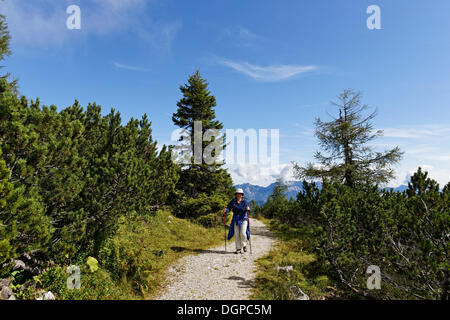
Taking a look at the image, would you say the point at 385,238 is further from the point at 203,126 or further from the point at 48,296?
the point at 203,126

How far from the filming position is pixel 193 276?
751 centimetres

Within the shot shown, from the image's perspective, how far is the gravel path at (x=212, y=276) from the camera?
20.5 ft

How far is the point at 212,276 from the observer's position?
7.46 meters

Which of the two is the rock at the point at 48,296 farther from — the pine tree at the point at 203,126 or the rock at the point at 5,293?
the pine tree at the point at 203,126

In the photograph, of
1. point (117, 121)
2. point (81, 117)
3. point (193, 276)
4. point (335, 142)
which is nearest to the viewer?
point (193, 276)

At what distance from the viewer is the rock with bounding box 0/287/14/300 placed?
4.79m

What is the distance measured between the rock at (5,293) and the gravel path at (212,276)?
328cm

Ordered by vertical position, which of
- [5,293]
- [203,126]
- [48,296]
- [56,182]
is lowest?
[48,296]

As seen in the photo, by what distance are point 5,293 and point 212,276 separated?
522cm

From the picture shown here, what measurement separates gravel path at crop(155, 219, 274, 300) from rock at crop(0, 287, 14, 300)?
3.28 m

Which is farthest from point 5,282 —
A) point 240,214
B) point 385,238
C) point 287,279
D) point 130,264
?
point 385,238
